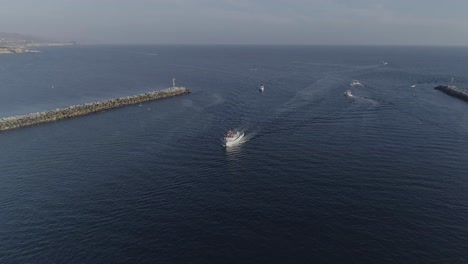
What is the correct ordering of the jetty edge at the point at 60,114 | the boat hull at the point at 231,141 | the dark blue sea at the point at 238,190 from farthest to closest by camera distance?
the jetty edge at the point at 60,114, the boat hull at the point at 231,141, the dark blue sea at the point at 238,190

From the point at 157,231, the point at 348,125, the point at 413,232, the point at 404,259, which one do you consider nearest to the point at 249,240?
the point at 157,231

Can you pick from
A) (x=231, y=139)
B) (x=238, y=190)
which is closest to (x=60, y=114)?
(x=231, y=139)

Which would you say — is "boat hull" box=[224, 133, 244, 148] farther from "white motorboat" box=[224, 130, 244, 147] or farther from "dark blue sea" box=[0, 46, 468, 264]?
"dark blue sea" box=[0, 46, 468, 264]

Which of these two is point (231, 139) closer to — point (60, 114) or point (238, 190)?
point (238, 190)

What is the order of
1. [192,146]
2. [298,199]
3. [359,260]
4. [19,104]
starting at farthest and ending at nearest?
[19,104] → [192,146] → [298,199] → [359,260]

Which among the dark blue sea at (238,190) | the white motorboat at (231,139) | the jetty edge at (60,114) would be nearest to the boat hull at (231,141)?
the white motorboat at (231,139)

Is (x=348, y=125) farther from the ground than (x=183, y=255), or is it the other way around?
(x=348, y=125)

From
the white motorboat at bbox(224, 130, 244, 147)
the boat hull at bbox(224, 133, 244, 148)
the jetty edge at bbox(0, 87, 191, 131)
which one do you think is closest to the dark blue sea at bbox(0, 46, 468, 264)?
the boat hull at bbox(224, 133, 244, 148)

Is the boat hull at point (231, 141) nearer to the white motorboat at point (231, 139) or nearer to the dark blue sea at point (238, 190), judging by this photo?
the white motorboat at point (231, 139)

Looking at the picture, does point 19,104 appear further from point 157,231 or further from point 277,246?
point 277,246

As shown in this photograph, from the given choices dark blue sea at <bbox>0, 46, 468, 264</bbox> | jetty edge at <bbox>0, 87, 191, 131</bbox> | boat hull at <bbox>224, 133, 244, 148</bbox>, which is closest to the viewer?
dark blue sea at <bbox>0, 46, 468, 264</bbox>

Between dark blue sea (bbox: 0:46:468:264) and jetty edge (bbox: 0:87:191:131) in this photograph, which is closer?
dark blue sea (bbox: 0:46:468:264)
